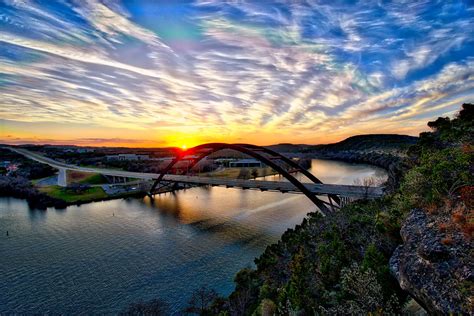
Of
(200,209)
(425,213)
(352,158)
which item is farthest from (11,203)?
(352,158)

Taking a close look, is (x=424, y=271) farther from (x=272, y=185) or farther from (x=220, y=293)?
(x=272, y=185)

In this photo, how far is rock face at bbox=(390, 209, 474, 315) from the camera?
573 cm

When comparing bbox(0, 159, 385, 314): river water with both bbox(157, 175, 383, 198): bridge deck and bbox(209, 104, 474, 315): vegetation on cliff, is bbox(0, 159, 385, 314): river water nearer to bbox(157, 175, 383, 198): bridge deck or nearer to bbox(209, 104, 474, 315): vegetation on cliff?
bbox(157, 175, 383, 198): bridge deck

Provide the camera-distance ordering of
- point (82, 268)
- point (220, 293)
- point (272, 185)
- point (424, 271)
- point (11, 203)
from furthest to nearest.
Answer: point (11, 203)
point (272, 185)
point (82, 268)
point (220, 293)
point (424, 271)

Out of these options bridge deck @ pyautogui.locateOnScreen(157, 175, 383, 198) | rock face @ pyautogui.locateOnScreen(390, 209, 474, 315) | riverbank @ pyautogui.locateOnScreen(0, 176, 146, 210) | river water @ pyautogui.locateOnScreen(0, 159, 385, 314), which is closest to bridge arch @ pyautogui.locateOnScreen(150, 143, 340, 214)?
bridge deck @ pyautogui.locateOnScreen(157, 175, 383, 198)

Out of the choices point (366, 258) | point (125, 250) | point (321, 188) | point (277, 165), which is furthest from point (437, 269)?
point (277, 165)

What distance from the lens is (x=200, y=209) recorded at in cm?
4394

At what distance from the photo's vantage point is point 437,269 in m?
6.38

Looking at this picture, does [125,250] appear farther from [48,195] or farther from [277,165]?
[48,195]

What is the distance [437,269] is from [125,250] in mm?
26775

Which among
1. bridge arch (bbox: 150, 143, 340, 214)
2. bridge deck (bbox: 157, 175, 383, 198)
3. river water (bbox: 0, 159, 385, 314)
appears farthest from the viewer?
bridge arch (bbox: 150, 143, 340, 214)

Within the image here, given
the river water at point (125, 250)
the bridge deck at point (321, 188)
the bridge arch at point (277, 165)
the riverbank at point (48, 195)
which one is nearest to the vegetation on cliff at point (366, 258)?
the river water at point (125, 250)

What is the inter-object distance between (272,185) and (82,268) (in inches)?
1010

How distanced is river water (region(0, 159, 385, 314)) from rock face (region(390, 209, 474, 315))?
1508cm
